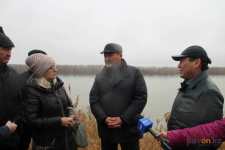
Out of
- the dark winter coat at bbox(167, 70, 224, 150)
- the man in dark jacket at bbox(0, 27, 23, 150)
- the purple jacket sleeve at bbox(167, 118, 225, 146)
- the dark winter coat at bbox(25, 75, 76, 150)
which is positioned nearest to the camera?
the purple jacket sleeve at bbox(167, 118, 225, 146)

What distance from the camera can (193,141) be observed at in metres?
1.16

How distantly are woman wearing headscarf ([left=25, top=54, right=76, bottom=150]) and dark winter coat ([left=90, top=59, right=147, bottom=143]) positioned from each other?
439mm

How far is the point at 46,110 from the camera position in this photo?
1579mm

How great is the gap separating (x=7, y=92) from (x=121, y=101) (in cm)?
133

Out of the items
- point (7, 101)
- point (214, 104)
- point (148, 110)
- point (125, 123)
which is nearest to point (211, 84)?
point (214, 104)

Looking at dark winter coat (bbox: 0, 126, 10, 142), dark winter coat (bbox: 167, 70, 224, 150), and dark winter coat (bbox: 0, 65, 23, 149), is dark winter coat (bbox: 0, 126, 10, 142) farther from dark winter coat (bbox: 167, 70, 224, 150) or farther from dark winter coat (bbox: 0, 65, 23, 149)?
dark winter coat (bbox: 167, 70, 224, 150)

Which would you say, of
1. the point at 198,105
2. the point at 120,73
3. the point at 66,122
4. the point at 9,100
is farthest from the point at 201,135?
the point at 9,100

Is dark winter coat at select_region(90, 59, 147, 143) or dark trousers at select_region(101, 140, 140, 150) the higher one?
dark winter coat at select_region(90, 59, 147, 143)

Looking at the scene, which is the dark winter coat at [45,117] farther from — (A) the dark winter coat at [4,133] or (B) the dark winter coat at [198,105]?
(B) the dark winter coat at [198,105]

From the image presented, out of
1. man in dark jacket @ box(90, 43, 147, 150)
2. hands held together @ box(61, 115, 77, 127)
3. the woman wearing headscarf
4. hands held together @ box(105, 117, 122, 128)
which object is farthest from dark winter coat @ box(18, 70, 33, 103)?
hands held together @ box(105, 117, 122, 128)

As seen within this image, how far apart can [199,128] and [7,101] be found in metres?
1.86

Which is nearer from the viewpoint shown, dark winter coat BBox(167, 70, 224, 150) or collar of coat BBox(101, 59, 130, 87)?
dark winter coat BBox(167, 70, 224, 150)

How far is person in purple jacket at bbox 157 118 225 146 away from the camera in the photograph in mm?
1077

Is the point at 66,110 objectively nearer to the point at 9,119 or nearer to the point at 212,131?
the point at 9,119
